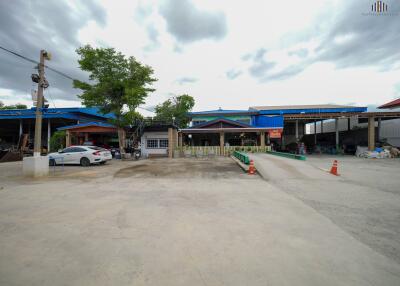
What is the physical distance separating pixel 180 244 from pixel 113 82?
672 inches

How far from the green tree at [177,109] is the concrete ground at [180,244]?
2722 centimetres

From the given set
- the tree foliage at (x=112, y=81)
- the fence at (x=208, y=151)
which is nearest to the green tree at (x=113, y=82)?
the tree foliage at (x=112, y=81)

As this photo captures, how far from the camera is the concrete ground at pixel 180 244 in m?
2.02

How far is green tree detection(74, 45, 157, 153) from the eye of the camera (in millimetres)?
15883

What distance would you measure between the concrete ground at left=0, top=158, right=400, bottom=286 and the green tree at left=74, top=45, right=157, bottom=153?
41.8 ft

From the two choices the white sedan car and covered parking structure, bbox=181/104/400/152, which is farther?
covered parking structure, bbox=181/104/400/152

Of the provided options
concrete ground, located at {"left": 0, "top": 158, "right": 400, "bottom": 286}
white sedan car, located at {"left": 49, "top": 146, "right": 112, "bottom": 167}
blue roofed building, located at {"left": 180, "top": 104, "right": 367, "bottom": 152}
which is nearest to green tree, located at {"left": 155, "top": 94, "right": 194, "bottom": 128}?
blue roofed building, located at {"left": 180, "top": 104, "right": 367, "bottom": 152}

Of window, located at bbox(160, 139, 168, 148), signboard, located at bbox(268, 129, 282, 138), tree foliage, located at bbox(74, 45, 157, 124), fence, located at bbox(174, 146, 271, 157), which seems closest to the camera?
tree foliage, located at bbox(74, 45, 157, 124)

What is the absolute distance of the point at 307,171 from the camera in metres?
8.83

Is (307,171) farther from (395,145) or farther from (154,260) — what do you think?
(395,145)

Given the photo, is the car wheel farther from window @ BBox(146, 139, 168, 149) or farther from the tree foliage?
window @ BBox(146, 139, 168, 149)

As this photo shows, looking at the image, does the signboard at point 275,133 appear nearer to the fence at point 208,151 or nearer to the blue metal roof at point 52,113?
the fence at point 208,151

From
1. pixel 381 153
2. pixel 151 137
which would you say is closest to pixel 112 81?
pixel 151 137

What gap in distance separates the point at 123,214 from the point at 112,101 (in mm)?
15949
